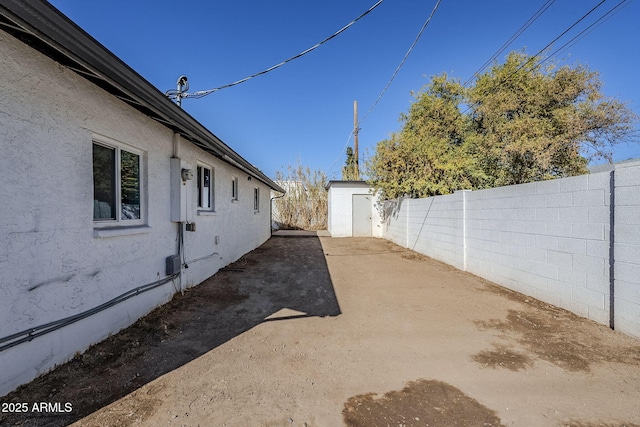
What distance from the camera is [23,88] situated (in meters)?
2.20

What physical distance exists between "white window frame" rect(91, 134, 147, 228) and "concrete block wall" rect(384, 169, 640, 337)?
6.08m

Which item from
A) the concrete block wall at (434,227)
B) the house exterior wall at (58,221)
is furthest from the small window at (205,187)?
the concrete block wall at (434,227)

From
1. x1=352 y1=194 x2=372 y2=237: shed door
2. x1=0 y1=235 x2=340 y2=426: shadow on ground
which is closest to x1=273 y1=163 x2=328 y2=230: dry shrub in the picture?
x1=352 y1=194 x2=372 y2=237: shed door

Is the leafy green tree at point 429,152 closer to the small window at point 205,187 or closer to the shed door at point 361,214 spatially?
the shed door at point 361,214

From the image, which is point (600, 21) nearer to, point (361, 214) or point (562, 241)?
point (562, 241)

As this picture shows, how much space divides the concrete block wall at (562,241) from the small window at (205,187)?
6.21m

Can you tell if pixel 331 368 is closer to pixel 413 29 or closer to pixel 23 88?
pixel 23 88

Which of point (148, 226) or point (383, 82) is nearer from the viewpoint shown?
point (148, 226)

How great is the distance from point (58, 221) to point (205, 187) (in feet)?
12.5

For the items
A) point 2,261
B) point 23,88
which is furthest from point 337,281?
point 23,88

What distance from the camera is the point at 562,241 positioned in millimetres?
3996

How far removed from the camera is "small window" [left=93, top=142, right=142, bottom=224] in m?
3.11

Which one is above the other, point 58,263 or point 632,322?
point 58,263

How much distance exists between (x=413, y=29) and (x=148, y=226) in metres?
7.89
